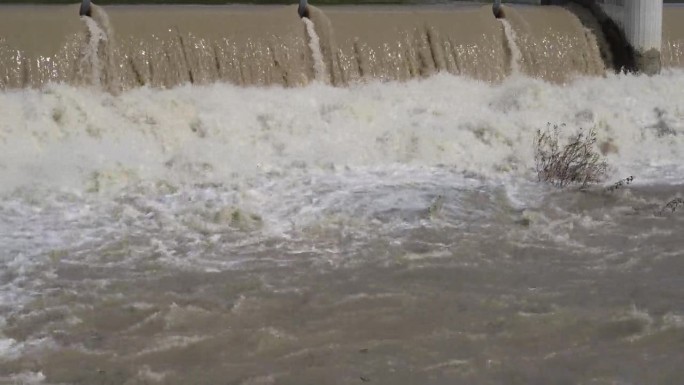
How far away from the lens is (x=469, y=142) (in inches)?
339

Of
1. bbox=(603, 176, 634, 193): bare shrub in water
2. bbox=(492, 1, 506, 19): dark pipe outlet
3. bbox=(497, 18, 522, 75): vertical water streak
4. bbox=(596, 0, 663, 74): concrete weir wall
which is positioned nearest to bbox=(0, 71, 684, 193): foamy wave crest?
bbox=(603, 176, 634, 193): bare shrub in water

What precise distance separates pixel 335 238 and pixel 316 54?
14.0 ft

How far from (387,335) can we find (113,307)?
1.41 m

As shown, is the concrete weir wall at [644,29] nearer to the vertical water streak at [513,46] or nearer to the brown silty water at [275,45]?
the brown silty water at [275,45]

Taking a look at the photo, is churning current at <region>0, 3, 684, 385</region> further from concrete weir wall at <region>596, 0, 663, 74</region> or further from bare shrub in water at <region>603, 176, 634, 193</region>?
concrete weir wall at <region>596, 0, 663, 74</region>

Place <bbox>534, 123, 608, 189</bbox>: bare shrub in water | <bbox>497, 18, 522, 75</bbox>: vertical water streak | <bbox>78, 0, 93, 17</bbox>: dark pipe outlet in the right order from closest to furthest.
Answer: <bbox>534, 123, 608, 189</bbox>: bare shrub in water, <bbox>78, 0, 93, 17</bbox>: dark pipe outlet, <bbox>497, 18, 522, 75</bbox>: vertical water streak

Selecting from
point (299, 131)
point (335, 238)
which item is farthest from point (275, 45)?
point (335, 238)

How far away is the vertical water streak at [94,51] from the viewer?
9.10 metres

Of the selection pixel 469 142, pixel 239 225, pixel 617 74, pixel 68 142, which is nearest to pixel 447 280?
pixel 239 225

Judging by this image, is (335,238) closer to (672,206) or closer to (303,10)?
(672,206)

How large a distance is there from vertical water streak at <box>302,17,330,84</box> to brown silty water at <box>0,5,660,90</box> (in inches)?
2.1

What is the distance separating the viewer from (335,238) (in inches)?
238

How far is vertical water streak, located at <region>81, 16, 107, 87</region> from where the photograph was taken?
910cm

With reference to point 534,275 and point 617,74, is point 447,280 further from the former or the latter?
point 617,74
